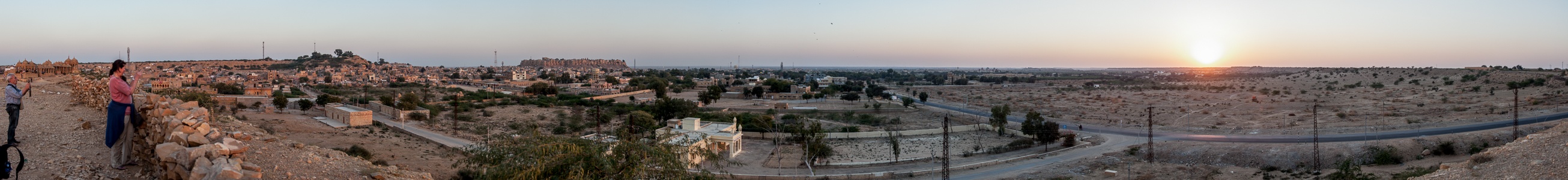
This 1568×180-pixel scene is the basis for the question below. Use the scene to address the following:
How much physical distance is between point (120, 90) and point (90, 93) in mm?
7272

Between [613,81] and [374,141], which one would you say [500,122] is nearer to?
[374,141]

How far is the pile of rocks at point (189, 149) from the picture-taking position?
14.2 feet

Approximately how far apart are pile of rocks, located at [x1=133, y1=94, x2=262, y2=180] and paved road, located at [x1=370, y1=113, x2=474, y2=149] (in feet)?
35.5

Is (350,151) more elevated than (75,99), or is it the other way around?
(75,99)

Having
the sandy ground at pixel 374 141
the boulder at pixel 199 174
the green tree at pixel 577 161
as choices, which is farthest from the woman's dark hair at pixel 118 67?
the sandy ground at pixel 374 141

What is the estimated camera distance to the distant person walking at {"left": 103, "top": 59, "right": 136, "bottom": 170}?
559 cm

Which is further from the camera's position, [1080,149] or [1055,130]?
[1055,130]

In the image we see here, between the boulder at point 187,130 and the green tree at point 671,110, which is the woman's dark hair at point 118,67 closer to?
the boulder at point 187,130

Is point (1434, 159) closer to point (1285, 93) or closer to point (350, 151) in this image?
point (350, 151)

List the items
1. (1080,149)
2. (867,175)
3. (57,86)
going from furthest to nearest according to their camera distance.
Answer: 1. (1080,149)
2. (57,86)
3. (867,175)

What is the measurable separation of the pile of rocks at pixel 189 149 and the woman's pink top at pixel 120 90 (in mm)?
267

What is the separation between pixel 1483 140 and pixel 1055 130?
917cm

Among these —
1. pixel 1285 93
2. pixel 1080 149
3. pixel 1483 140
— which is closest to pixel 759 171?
pixel 1080 149

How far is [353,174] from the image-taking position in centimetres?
699
